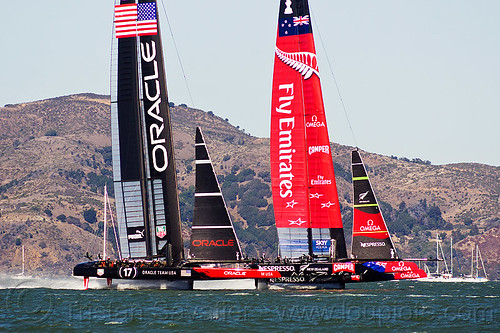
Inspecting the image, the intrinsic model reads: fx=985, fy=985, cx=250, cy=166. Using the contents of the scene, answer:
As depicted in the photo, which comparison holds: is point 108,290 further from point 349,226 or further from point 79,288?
point 349,226

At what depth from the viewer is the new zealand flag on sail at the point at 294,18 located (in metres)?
52.5

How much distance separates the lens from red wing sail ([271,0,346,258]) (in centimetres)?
5175

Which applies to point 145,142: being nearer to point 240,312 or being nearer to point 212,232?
point 212,232

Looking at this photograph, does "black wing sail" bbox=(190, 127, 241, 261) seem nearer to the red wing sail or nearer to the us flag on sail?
the red wing sail

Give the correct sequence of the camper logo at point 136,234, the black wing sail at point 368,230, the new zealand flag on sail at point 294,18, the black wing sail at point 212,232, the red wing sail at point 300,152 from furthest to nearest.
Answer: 1. the black wing sail at point 368,230
2. the new zealand flag on sail at point 294,18
3. the camper logo at point 136,234
4. the red wing sail at point 300,152
5. the black wing sail at point 212,232

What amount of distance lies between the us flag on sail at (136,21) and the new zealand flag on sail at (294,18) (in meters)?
6.78

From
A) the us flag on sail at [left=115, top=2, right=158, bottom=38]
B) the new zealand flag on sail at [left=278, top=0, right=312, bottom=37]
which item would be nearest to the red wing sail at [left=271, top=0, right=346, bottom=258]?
the new zealand flag on sail at [left=278, top=0, right=312, bottom=37]

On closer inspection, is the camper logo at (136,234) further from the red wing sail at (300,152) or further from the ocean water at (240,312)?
the red wing sail at (300,152)

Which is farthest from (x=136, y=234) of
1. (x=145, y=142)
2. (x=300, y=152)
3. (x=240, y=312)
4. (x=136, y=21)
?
(x=240, y=312)

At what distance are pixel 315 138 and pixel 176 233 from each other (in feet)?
29.3

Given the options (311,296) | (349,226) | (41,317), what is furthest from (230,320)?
(349,226)

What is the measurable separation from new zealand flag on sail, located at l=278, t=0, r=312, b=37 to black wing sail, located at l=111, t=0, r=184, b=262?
263 inches

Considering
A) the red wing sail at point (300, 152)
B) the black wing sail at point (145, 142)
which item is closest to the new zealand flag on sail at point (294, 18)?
the red wing sail at point (300, 152)

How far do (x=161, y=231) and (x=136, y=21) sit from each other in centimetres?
1123
